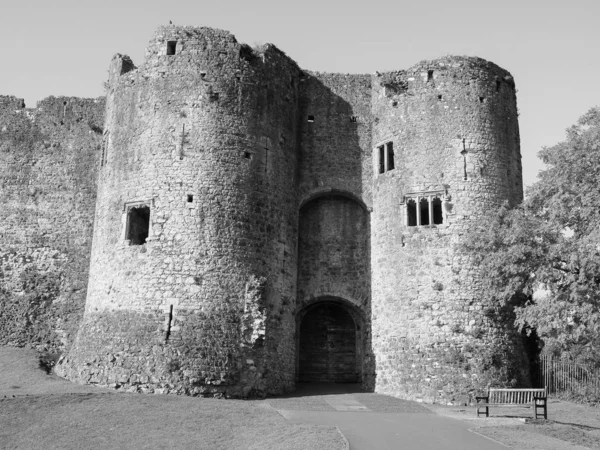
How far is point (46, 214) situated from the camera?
30859mm

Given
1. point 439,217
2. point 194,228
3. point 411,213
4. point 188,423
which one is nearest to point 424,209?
point 411,213

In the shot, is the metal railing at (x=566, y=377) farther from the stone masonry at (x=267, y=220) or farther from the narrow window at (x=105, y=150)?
the narrow window at (x=105, y=150)

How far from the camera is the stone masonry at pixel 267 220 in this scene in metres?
25.0

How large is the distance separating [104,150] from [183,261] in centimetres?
710

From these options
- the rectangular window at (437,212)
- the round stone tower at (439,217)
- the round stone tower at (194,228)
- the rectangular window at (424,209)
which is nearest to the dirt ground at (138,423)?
the round stone tower at (194,228)

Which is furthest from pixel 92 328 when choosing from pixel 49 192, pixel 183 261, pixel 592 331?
pixel 592 331

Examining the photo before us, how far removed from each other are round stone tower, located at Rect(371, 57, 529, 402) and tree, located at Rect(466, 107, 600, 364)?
164 cm

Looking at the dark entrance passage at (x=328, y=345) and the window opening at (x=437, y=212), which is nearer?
the window opening at (x=437, y=212)

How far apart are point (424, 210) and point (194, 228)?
30.5 feet

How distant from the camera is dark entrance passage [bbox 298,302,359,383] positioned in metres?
29.8

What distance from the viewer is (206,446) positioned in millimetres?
17766

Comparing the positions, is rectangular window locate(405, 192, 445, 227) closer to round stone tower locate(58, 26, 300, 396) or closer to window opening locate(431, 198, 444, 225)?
window opening locate(431, 198, 444, 225)

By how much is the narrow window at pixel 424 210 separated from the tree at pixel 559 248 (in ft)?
9.77

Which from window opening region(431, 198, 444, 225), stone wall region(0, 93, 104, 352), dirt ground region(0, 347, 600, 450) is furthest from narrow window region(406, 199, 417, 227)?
stone wall region(0, 93, 104, 352)
